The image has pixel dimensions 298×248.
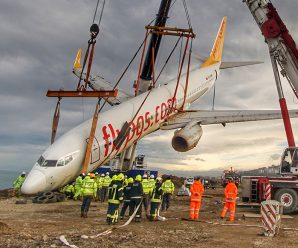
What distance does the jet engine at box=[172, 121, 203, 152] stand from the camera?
85.4 ft

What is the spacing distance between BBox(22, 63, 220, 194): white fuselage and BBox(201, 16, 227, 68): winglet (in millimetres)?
18030

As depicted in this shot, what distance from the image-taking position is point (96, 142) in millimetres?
19578

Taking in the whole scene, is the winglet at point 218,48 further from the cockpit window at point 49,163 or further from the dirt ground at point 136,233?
the dirt ground at point 136,233

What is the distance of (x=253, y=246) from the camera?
431 inches

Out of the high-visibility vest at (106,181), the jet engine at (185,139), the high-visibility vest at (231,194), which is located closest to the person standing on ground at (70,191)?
the high-visibility vest at (106,181)

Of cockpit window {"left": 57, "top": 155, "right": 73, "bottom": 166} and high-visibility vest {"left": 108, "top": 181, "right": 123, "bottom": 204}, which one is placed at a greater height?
cockpit window {"left": 57, "top": 155, "right": 73, "bottom": 166}

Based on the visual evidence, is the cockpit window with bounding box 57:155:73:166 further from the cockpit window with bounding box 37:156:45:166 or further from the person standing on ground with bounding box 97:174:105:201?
the person standing on ground with bounding box 97:174:105:201

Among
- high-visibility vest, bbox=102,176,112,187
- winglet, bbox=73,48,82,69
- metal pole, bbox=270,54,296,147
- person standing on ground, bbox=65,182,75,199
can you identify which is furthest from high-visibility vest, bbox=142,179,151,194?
winglet, bbox=73,48,82,69

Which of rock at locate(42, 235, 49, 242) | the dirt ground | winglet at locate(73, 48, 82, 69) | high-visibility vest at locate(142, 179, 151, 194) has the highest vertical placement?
winglet at locate(73, 48, 82, 69)

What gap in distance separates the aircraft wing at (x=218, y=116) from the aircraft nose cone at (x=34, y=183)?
14291 millimetres

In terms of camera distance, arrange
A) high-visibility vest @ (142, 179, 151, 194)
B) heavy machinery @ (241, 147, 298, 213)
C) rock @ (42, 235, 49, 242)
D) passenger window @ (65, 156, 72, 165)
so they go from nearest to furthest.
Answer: rock @ (42, 235, 49, 242) → high-visibility vest @ (142, 179, 151, 194) → passenger window @ (65, 156, 72, 165) → heavy machinery @ (241, 147, 298, 213)

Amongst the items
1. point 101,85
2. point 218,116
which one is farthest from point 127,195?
point 101,85

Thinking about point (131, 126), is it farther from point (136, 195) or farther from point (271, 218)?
point (271, 218)

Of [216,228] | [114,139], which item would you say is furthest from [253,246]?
[114,139]
